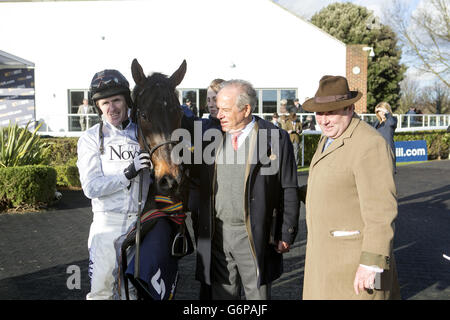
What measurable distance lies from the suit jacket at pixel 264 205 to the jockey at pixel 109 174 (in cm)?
50

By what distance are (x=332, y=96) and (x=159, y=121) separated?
1.15 metres

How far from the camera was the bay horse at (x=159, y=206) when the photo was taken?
262 cm

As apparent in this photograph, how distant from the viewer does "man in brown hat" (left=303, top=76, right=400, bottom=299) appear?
2.28 metres

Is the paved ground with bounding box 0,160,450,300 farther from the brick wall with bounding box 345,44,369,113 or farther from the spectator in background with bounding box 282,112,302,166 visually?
the brick wall with bounding box 345,44,369,113

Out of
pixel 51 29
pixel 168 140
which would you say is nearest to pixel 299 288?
pixel 168 140

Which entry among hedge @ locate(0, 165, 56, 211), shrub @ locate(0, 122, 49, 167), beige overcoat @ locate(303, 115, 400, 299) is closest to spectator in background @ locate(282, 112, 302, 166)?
shrub @ locate(0, 122, 49, 167)

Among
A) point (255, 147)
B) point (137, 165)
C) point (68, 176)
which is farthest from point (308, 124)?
point (137, 165)

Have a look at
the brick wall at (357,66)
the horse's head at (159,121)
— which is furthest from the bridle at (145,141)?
the brick wall at (357,66)

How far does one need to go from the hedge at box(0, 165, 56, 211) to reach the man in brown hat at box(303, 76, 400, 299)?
8183mm

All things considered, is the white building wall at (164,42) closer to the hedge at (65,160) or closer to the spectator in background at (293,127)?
the spectator in background at (293,127)

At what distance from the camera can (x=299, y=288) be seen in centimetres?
488

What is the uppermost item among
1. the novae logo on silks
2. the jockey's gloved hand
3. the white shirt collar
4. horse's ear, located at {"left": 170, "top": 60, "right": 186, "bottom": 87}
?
horse's ear, located at {"left": 170, "top": 60, "right": 186, "bottom": 87}

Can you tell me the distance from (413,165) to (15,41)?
66.7ft

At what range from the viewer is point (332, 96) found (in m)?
2.60
